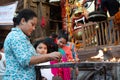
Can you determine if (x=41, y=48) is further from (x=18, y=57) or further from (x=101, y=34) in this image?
(x=101, y=34)

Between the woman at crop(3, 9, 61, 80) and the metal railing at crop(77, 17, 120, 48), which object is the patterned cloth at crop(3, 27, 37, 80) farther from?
the metal railing at crop(77, 17, 120, 48)

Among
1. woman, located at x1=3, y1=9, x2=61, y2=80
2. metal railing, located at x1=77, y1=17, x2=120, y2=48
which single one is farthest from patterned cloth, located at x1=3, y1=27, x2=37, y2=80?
metal railing, located at x1=77, y1=17, x2=120, y2=48

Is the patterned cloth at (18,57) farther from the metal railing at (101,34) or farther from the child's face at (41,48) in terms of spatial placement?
the metal railing at (101,34)

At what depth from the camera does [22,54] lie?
2943 millimetres

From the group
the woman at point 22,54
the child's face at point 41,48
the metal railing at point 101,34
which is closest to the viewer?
the woman at point 22,54

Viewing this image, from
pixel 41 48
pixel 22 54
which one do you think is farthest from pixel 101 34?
pixel 22 54

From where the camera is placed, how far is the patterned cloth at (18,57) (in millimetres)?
2953

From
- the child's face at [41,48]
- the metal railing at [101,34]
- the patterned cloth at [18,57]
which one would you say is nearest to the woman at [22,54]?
the patterned cloth at [18,57]

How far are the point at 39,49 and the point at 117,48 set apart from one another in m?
2.82

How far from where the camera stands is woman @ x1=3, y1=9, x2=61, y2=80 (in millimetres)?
2930

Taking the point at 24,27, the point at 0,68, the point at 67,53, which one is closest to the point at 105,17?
the point at 67,53

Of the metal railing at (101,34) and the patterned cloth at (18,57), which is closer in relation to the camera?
the patterned cloth at (18,57)

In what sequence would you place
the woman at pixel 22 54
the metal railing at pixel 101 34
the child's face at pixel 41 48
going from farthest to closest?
the metal railing at pixel 101 34 → the child's face at pixel 41 48 → the woman at pixel 22 54

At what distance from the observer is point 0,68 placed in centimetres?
783
